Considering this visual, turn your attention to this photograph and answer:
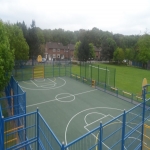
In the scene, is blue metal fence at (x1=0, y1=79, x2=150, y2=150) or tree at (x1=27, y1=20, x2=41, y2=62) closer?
blue metal fence at (x1=0, y1=79, x2=150, y2=150)

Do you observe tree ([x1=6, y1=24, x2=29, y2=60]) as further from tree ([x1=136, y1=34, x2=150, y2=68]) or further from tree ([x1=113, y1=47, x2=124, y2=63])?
tree ([x1=136, y1=34, x2=150, y2=68])

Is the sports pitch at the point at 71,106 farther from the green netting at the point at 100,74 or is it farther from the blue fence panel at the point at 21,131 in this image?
the green netting at the point at 100,74

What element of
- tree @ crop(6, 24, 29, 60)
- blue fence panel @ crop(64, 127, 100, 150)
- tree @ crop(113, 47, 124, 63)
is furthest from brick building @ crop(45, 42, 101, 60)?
blue fence panel @ crop(64, 127, 100, 150)

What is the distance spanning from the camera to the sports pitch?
998 cm

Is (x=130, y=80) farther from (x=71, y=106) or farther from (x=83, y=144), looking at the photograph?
(x=83, y=144)

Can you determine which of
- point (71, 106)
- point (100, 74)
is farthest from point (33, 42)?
point (71, 106)

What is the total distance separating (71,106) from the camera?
43.2 feet

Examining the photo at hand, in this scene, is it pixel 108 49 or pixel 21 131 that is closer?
pixel 21 131

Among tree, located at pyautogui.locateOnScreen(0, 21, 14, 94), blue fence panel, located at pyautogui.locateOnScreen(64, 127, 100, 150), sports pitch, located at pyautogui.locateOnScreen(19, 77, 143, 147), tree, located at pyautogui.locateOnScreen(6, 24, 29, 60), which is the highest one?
tree, located at pyautogui.locateOnScreen(6, 24, 29, 60)

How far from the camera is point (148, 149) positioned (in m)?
7.57

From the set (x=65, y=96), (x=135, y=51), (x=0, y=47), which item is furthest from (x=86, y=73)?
(x=135, y=51)

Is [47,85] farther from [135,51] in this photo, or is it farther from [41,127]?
[135,51]

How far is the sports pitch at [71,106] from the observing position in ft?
32.8

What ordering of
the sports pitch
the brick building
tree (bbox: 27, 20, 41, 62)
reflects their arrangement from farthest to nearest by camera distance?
the brick building → tree (bbox: 27, 20, 41, 62) → the sports pitch
